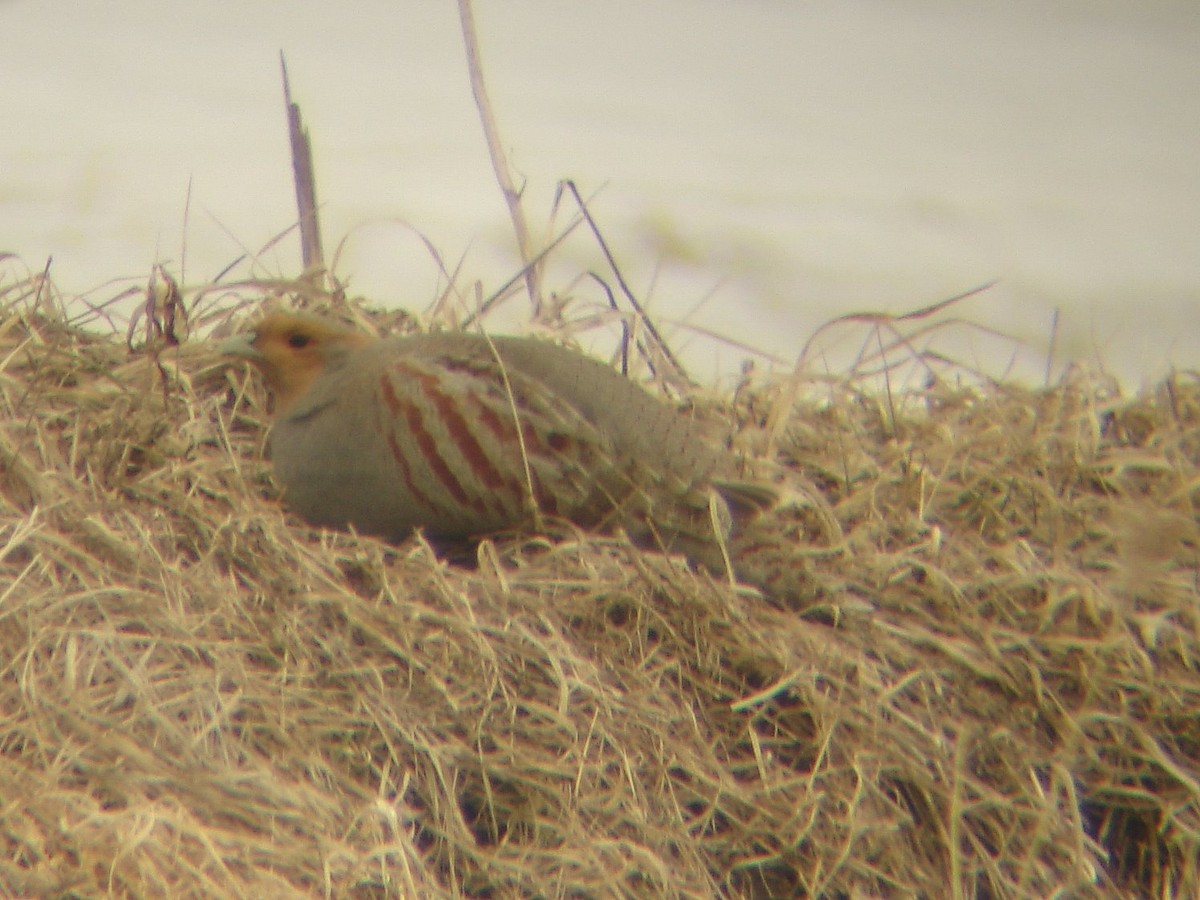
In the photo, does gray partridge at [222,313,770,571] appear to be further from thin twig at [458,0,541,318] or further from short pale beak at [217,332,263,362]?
thin twig at [458,0,541,318]

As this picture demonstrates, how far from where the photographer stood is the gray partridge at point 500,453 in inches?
114

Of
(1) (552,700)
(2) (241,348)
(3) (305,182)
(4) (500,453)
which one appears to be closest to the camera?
(1) (552,700)

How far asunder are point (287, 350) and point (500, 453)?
58cm

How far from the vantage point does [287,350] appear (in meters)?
3.26

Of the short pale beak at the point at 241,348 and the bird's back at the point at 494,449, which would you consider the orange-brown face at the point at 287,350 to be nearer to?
the short pale beak at the point at 241,348

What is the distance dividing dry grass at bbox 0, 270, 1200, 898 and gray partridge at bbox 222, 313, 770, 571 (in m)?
0.09

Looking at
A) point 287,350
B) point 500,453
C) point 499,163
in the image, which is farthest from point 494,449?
point 499,163

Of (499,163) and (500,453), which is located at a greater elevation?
(499,163)

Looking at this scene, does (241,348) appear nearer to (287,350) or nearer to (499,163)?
(287,350)

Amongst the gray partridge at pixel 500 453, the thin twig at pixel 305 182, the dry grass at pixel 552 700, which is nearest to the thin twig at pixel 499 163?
the thin twig at pixel 305 182

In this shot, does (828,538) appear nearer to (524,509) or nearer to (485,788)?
(524,509)

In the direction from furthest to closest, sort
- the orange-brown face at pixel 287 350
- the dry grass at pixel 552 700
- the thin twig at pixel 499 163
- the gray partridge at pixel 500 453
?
the thin twig at pixel 499 163, the orange-brown face at pixel 287 350, the gray partridge at pixel 500 453, the dry grass at pixel 552 700

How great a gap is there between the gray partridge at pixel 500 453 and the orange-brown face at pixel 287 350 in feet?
0.33

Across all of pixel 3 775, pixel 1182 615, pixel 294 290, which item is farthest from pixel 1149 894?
pixel 294 290
